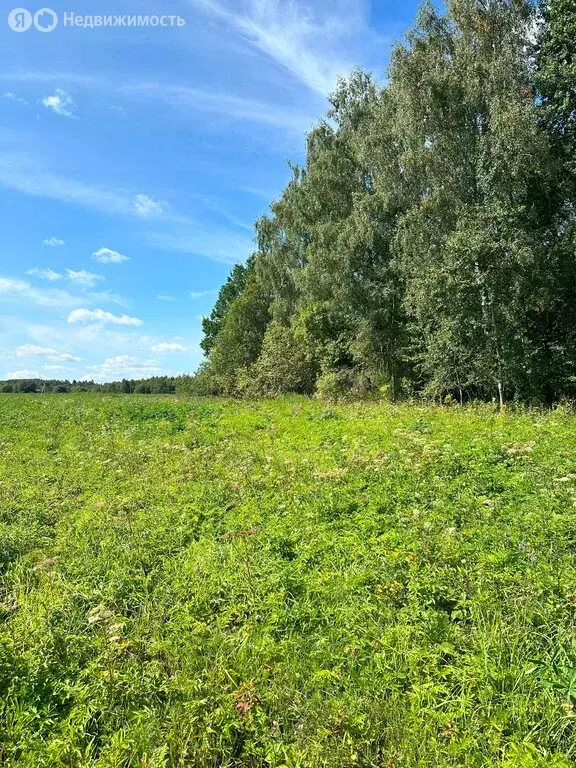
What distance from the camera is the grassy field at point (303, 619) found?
2904mm

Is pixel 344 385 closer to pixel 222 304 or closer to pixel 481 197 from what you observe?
pixel 481 197

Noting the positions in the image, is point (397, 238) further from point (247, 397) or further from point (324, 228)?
point (247, 397)

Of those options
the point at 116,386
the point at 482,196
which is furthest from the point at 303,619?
the point at 116,386

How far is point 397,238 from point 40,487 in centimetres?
1707

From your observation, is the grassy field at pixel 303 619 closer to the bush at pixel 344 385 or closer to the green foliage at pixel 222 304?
the bush at pixel 344 385

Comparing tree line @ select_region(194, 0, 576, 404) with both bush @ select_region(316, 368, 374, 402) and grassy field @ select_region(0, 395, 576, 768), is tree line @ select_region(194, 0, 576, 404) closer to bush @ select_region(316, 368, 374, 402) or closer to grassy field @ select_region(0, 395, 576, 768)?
bush @ select_region(316, 368, 374, 402)

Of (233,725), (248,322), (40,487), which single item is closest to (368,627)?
(233,725)

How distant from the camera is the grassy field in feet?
9.53

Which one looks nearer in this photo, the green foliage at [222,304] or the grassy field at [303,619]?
the grassy field at [303,619]

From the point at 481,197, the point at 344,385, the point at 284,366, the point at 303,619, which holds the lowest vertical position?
the point at 303,619

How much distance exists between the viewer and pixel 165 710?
10.6ft

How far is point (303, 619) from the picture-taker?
4012mm

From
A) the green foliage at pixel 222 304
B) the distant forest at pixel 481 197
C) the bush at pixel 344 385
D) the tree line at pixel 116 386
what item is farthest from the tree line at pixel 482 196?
the tree line at pixel 116 386

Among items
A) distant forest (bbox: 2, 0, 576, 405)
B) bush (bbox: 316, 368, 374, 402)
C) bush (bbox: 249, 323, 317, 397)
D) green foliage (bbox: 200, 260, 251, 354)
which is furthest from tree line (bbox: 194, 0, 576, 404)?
green foliage (bbox: 200, 260, 251, 354)
